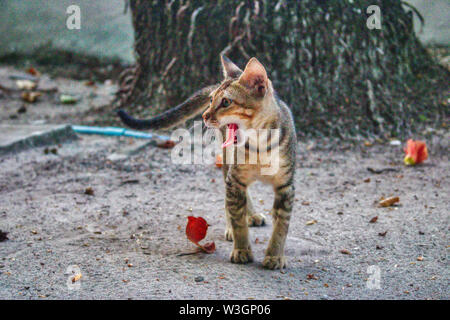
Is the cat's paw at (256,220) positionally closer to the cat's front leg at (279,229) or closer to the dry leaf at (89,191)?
the cat's front leg at (279,229)

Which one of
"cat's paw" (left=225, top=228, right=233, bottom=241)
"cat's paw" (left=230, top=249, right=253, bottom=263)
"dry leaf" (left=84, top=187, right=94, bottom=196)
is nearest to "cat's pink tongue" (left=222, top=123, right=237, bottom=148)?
"cat's paw" (left=230, top=249, right=253, bottom=263)

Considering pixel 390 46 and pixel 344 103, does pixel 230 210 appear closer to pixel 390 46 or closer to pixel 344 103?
pixel 344 103

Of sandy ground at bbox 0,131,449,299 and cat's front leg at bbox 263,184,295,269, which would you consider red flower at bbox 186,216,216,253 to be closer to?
sandy ground at bbox 0,131,449,299

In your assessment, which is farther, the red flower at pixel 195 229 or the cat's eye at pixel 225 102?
the red flower at pixel 195 229

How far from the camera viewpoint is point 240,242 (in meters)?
3.03

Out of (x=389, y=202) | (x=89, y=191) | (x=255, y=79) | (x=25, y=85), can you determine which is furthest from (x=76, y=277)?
(x=25, y=85)

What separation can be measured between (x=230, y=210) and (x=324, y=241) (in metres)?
0.75

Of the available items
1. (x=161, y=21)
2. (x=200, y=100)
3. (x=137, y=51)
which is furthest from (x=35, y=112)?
(x=200, y=100)

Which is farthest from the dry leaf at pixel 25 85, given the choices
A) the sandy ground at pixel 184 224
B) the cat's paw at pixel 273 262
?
the cat's paw at pixel 273 262

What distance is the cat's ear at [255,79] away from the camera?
2676 mm

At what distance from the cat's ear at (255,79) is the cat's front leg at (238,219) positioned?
558 mm

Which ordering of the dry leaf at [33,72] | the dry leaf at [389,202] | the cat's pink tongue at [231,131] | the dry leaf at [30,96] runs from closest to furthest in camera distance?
the cat's pink tongue at [231,131]
the dry leaf at [389,202]
the dry leaf at [30,96]
the dry leaf at [33,72]

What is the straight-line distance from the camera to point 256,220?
3787 millimetres

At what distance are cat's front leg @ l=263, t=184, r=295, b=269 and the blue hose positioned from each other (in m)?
2.97
